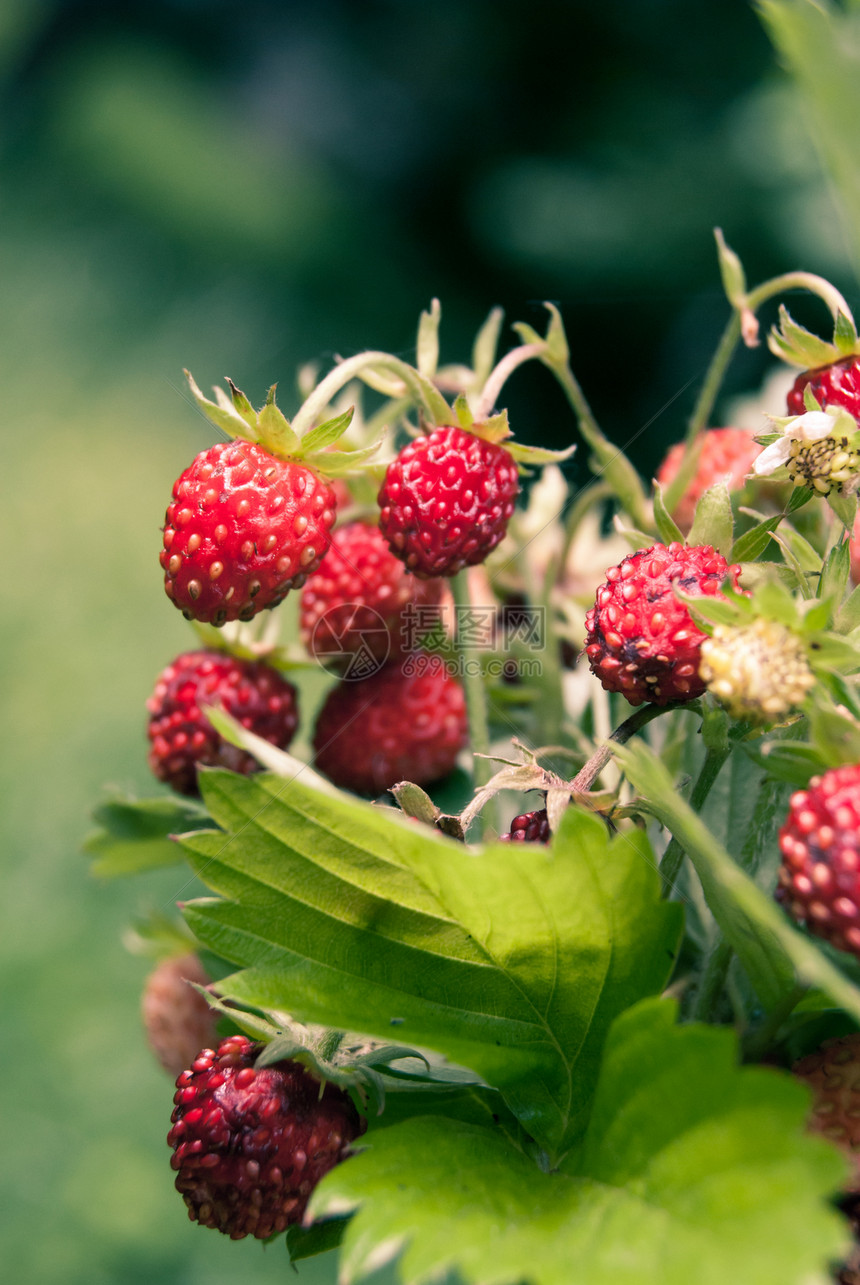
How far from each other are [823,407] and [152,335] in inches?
56.8

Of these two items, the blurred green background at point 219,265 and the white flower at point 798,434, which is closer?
the white flower at point 798,434

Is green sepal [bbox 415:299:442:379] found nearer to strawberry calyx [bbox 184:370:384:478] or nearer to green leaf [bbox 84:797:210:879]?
strawberry calyx [bbox 184:370:384:478]

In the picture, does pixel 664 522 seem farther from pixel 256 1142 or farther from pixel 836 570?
pixel 256 1142

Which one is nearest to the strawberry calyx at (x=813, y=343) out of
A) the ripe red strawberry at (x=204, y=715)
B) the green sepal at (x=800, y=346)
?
the green sepal at (x=800, y=346)

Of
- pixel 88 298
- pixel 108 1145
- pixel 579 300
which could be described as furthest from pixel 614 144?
pixel 108 1145

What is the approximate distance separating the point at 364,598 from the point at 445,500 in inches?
3.1

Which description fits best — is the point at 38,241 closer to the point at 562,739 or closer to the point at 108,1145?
the point at 108,1145

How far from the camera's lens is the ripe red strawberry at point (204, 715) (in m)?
0.39

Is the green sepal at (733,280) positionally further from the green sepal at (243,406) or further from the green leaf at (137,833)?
the green leaf at (137,833)

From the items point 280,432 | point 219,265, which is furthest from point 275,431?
point 219,265

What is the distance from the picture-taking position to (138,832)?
440 millimetres

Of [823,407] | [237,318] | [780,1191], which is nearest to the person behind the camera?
[780,1191]

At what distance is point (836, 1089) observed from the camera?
0.84 ft

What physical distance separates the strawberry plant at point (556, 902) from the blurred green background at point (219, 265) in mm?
52
